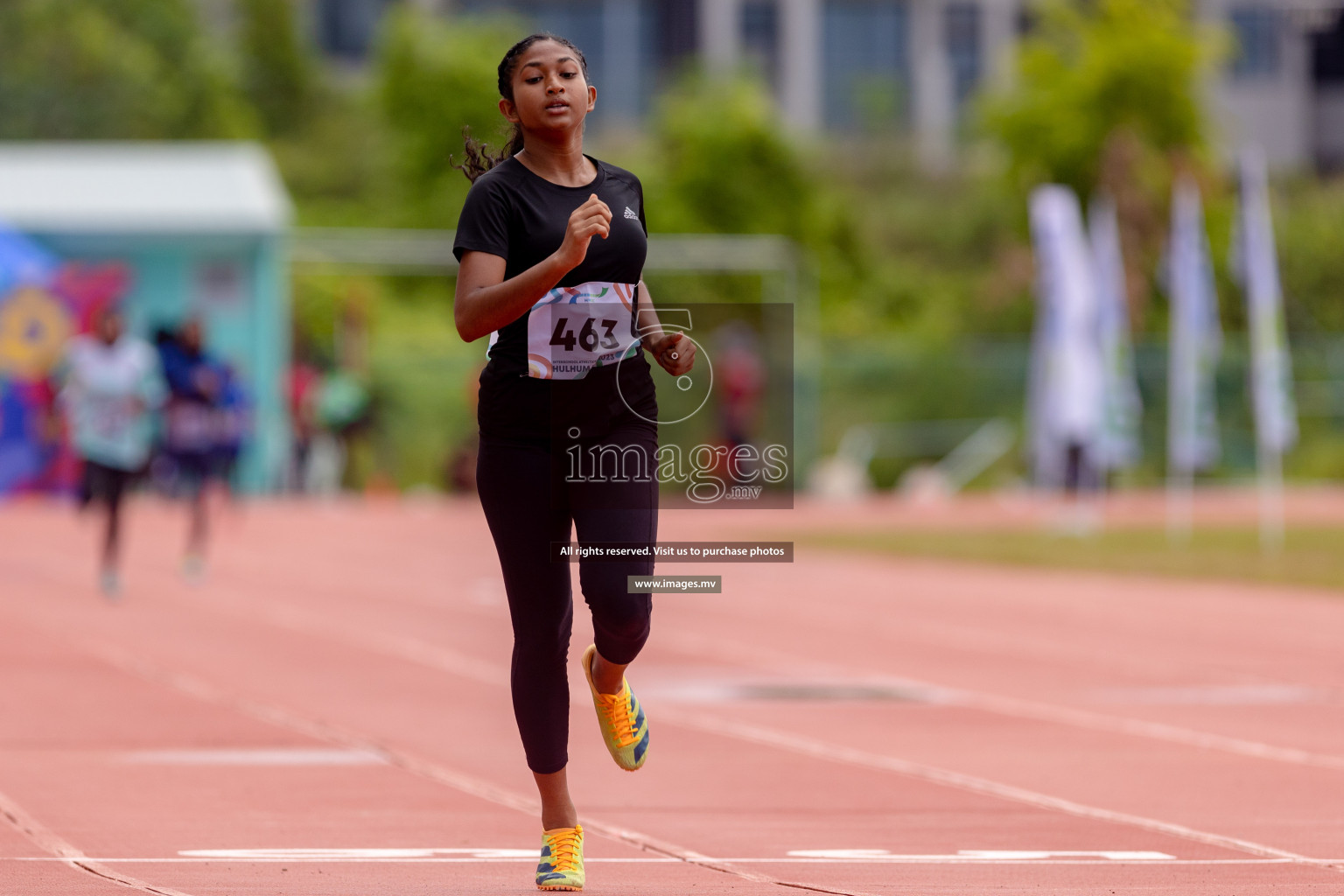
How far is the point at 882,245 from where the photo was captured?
56.6 m

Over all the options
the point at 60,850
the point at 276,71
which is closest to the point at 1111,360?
the point at 60,850

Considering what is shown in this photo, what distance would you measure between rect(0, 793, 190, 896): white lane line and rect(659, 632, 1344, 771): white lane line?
4.55 meters

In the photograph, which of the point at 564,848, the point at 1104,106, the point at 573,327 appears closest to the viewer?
the point at 573,327

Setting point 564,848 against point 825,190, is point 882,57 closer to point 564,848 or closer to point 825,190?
point 825,190

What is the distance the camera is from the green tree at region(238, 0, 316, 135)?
7369 cm

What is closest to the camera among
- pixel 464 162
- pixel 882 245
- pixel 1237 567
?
pixel 464 162

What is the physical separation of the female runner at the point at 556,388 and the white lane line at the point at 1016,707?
3953 millimetres

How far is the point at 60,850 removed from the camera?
20.8 ft

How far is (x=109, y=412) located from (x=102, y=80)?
1884 inches

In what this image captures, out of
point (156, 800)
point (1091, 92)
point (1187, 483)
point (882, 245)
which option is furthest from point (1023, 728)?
point (882, 245)

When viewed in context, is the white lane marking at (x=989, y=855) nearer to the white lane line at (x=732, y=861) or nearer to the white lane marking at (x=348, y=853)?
the white lane line at (x=732, y=861)

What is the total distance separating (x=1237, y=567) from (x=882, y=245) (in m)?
37.3

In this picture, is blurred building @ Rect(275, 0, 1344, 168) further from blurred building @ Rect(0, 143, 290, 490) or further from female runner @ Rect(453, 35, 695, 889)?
female runner @ Rect(453, 35, 695, 889)

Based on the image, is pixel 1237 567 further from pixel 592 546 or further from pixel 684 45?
pixel 684 45
